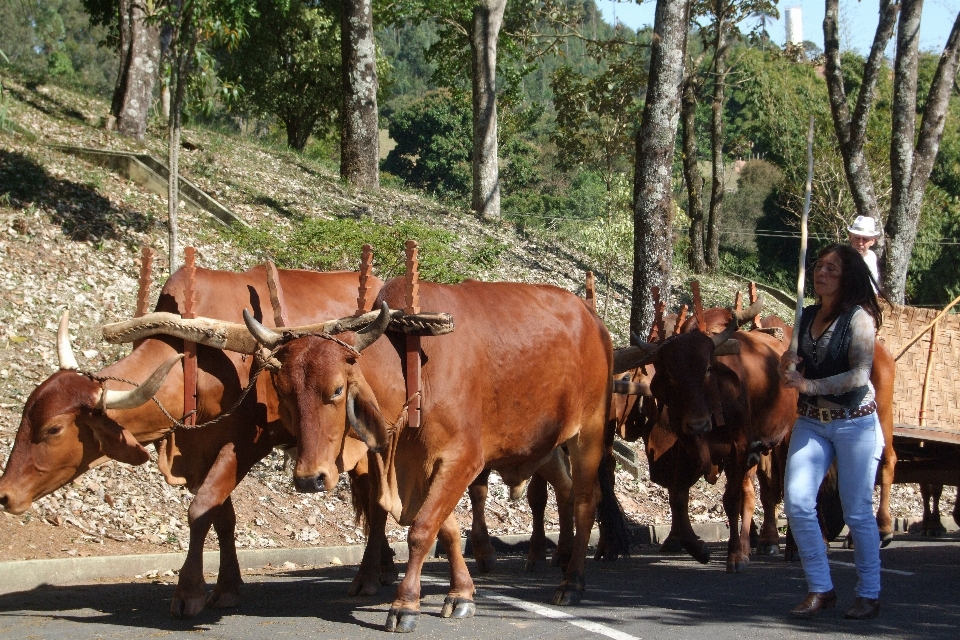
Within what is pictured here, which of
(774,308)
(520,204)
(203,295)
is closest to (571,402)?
(203,295)

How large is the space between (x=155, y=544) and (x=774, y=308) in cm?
1993

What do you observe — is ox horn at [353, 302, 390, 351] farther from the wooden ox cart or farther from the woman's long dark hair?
the wooden ox cart

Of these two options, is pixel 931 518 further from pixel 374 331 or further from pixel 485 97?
pixel 485 97

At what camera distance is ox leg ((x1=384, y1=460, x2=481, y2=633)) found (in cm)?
650

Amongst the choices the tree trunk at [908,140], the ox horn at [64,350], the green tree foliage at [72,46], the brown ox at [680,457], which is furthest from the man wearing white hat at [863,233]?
the green tree foliage at [72,46]

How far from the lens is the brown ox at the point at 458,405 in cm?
644

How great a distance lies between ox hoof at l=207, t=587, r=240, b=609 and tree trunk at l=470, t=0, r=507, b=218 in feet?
61.5

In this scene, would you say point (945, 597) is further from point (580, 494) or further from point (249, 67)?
point (249, 67)

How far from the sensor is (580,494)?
8250 mm

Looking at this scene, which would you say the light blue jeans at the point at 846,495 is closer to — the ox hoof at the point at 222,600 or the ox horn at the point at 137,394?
the ox hoof at the point at 222,600

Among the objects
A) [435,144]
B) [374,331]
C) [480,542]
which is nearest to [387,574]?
[480,542]

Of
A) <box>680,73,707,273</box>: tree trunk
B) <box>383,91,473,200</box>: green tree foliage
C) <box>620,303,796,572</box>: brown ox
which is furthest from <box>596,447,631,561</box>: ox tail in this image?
<box>383,91,473,200</box>: green tree foliage

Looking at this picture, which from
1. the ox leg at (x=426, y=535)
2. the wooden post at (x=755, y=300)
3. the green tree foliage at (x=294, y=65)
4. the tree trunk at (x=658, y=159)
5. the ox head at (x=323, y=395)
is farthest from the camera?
the green tree foliage at (x=294, y=65)

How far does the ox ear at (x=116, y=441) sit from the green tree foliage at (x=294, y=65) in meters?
27.0
